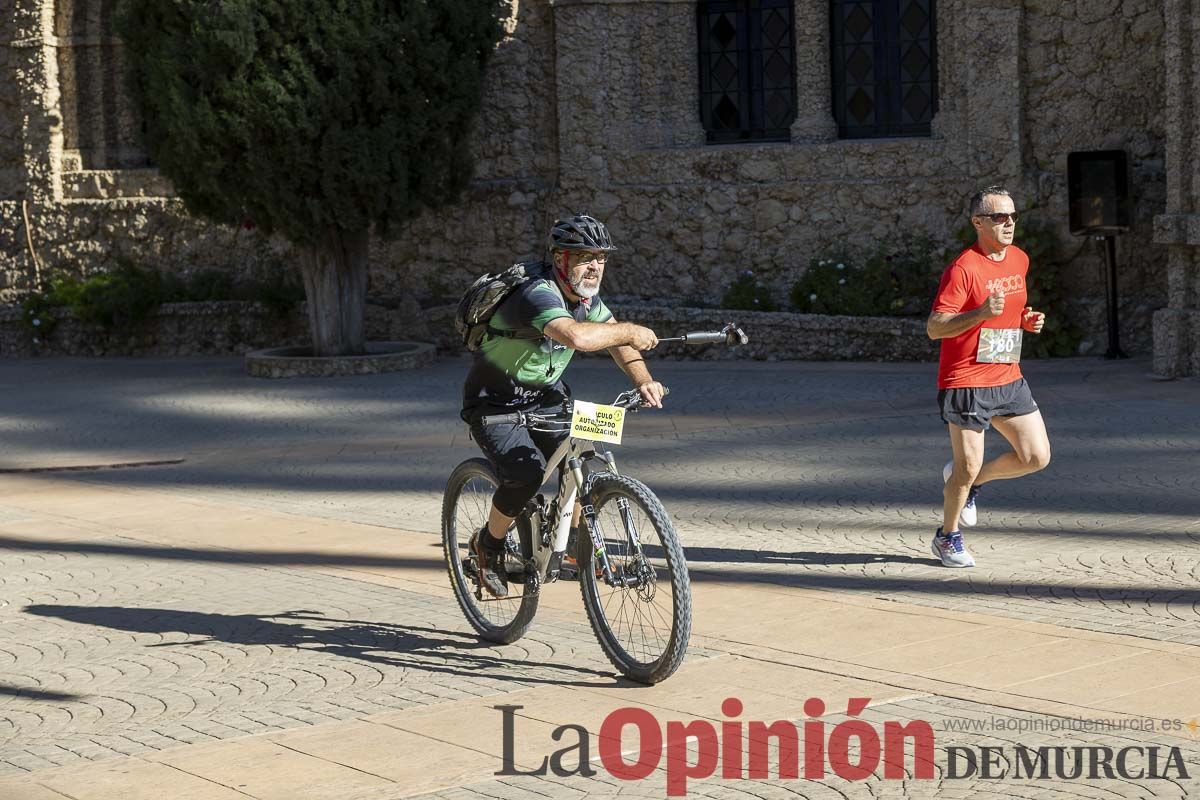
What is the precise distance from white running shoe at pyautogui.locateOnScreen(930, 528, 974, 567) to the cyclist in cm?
230

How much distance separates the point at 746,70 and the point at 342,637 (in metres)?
14.1

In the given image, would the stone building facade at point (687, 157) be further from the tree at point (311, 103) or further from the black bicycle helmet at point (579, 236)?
the black bicycle helmet at point (579, 236)

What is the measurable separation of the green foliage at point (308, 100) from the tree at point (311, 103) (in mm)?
15

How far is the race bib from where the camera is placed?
7.72 m

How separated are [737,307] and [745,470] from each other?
779 centimetres

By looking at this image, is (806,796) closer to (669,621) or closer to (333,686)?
(669,621)

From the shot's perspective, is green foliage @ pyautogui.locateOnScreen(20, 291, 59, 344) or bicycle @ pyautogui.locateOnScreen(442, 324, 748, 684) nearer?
bicycle @ pyautogui.locateOnScreen(442, 324, 748, 684)

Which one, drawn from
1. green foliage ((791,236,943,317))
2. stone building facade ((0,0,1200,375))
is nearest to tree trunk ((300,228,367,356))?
stone building facade ((0,0,1200,375))

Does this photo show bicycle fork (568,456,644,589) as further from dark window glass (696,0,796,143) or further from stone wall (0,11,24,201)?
stone wall (0,11,24,201)

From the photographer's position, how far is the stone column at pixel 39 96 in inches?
848

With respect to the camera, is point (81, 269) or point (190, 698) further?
A: point (81, 269)

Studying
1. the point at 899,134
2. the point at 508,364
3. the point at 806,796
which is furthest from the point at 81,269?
the point at 806,796

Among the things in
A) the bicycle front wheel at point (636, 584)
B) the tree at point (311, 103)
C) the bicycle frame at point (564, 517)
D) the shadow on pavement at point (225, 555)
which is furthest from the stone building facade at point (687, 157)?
the bicycle front wheel at point (636, 584)

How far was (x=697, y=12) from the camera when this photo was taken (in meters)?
19.8
